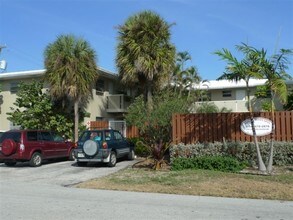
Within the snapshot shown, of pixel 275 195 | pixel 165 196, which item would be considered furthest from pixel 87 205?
pixel 275 195

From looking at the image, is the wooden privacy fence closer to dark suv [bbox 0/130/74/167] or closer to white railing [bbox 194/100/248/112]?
dark suv [bbox 0/130/74/167]

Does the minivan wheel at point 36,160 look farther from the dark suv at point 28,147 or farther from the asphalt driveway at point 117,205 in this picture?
the asphalt driveway at point 117,205

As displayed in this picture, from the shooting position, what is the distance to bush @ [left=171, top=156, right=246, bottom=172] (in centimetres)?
1345

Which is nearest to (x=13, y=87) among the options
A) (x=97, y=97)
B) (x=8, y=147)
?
(x=97, y=97)

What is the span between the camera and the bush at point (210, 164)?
44.1 ft

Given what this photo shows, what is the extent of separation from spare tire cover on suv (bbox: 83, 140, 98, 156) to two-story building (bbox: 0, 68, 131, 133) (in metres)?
9.30

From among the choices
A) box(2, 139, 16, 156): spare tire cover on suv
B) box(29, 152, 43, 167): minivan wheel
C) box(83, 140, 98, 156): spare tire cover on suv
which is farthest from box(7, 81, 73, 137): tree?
box(83, 140, 98, 156): spare tire cover on suv

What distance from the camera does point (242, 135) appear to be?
600 inches

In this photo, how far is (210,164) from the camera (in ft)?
45.0

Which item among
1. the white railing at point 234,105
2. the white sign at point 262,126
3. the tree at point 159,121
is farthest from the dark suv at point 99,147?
the white railing at point 234,105

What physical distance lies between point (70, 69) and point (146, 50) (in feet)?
13.9

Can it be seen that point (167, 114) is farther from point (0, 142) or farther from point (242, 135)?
point (0, 142)

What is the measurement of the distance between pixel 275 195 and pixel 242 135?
5.85m

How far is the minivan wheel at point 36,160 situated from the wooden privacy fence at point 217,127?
235 inches
